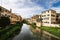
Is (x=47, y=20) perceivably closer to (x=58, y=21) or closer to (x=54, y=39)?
(x=58, y=21)

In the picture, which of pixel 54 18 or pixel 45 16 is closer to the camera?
pixel 54 18

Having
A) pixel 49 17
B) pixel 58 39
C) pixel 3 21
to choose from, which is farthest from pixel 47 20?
pixel 58 39

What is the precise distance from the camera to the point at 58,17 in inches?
1773

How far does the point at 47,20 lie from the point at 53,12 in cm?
315

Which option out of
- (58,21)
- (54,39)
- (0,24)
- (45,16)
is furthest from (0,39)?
(45,16)

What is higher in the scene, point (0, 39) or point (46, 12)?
point (46, 12)

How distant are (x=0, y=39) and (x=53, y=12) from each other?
30.3 metres

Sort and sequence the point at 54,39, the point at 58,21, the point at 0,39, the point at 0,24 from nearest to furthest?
1. the point at 0,39
2. the point at 54,39
3. the point at 0,24
4. the point at 58,21

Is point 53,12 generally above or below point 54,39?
above

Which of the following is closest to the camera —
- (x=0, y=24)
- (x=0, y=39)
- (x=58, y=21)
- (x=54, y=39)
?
(x=0, y=39)

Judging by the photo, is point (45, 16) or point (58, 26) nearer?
point (58, 26)

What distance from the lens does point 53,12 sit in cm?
4444

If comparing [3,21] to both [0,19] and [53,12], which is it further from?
[53,12]

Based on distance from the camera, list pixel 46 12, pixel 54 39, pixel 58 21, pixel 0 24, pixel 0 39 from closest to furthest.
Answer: pixel 0 39 → pixel 54 39 → pixel 0 24 → pixel 58 21 → pixel 46 12
